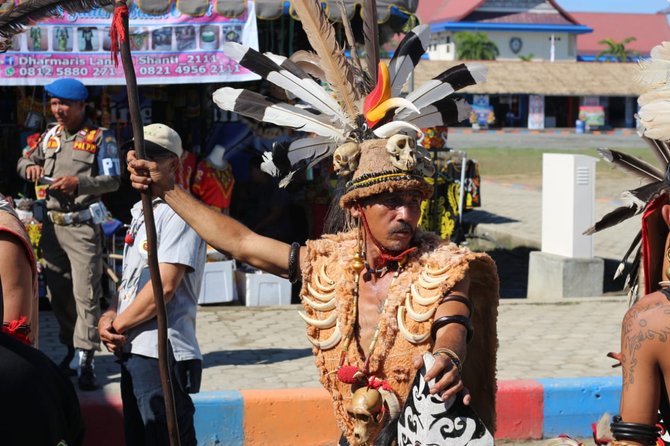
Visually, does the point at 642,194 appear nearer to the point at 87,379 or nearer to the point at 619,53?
the point at 87,379

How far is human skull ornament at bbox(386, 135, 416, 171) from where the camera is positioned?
11.7 ft

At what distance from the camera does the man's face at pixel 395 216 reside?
3.60 meters

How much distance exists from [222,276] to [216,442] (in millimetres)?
3777

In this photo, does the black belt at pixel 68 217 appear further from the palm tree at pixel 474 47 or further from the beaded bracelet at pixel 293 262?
the palm tree at pixel 474 47

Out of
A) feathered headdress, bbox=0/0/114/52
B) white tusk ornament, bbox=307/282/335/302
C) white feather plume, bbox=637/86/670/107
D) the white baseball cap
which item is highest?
feathered headdress, bbox=0/0/114/52

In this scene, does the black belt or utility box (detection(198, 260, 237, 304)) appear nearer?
the black belt

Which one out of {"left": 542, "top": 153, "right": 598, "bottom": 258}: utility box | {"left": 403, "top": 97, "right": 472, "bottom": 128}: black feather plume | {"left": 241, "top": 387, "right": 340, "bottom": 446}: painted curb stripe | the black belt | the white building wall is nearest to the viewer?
{"left": 403, "top": 97, "right": 472, "bottom": 128}: black feather plume

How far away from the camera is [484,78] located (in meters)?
4.20

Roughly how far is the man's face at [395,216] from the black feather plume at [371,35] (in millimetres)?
595

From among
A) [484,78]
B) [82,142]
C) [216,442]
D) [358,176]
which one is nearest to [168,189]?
[358,176]

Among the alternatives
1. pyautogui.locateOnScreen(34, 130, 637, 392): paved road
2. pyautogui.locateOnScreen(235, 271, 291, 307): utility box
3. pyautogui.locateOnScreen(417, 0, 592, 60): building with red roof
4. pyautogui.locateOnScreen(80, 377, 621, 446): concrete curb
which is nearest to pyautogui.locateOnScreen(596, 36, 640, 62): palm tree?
pyautogui.locateOnScreen(417, 0, 592, 60): building with red roof

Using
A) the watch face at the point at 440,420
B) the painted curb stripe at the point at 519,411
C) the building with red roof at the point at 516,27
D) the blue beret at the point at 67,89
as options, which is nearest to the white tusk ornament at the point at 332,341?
the watch face at the point at 440,420

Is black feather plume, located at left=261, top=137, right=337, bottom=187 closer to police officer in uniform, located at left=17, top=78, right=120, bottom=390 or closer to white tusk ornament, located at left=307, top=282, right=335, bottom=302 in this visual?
white tusk ornament, located at left=307, top=282, right=335, bottom=302

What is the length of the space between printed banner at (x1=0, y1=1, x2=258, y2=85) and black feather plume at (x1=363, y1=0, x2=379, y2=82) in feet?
18.2
